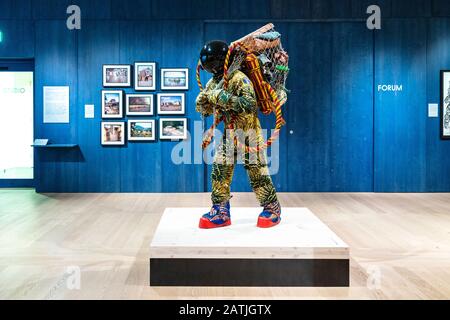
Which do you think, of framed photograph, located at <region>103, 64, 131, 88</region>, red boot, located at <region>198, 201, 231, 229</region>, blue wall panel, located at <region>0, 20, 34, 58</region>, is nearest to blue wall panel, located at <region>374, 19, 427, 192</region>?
framed photograph, located at <region>103, 64, 131, 88</region>

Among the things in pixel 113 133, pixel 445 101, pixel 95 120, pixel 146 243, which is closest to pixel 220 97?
pixel 146 243

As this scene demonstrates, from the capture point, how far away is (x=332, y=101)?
7109 mm

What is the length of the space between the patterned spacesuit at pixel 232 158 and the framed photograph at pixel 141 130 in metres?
3.89

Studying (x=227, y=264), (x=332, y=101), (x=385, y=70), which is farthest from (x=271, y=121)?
(x=227, y=264)

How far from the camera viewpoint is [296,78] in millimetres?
7090

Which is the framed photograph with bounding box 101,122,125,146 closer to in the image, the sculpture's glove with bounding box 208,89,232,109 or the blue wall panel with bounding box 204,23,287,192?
the blue wall panel with bounding box 204,23,287,192

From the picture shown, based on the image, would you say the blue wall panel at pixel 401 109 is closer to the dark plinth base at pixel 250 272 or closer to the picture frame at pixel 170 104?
the picture frame at pixel 170 104

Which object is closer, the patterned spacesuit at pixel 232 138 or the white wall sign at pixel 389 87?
the patterned spacesuit at pixel 232 138

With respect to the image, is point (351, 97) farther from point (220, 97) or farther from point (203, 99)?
point (220, 97)

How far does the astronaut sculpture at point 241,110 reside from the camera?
3.15 metres

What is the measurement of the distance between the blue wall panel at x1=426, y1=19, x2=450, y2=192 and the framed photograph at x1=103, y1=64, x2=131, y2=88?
15.0 ft

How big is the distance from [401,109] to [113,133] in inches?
173

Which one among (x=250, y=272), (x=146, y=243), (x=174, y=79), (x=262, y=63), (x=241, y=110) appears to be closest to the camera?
(x=250, y=272)

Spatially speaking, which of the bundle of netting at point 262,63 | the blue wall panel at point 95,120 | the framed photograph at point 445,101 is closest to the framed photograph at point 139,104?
the blue wall panel at point 95,120
